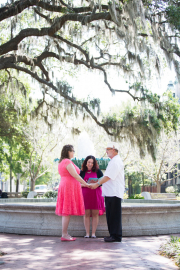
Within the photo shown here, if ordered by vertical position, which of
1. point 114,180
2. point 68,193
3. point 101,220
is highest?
point 114,180

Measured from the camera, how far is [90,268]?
3.90 m

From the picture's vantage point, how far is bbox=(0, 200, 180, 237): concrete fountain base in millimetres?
6996

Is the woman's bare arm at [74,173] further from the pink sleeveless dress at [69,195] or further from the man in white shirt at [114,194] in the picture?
the man in white shirt at [114,194]

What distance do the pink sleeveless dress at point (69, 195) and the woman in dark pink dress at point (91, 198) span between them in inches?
8.1

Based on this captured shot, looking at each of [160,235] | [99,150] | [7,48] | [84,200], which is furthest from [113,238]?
[99,150]

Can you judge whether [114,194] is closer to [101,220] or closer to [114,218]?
[114,218]

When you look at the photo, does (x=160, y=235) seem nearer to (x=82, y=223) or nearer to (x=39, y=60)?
(x=82, y=223)

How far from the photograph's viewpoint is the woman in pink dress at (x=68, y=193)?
634cm

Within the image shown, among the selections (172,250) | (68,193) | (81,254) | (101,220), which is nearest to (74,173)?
(68,193)

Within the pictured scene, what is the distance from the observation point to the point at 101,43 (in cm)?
1429

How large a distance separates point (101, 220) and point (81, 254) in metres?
2.25

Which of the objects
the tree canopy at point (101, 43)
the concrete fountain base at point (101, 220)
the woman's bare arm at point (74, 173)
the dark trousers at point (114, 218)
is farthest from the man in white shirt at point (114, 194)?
the tree canopy at point (101, 43)

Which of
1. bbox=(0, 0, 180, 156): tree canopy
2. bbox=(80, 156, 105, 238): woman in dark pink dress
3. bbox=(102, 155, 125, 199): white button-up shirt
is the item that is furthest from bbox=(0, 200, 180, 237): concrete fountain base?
bbox=(0, 0, 180, 156): tree canopy

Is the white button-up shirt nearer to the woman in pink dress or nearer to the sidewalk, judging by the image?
the woman in pink dress
